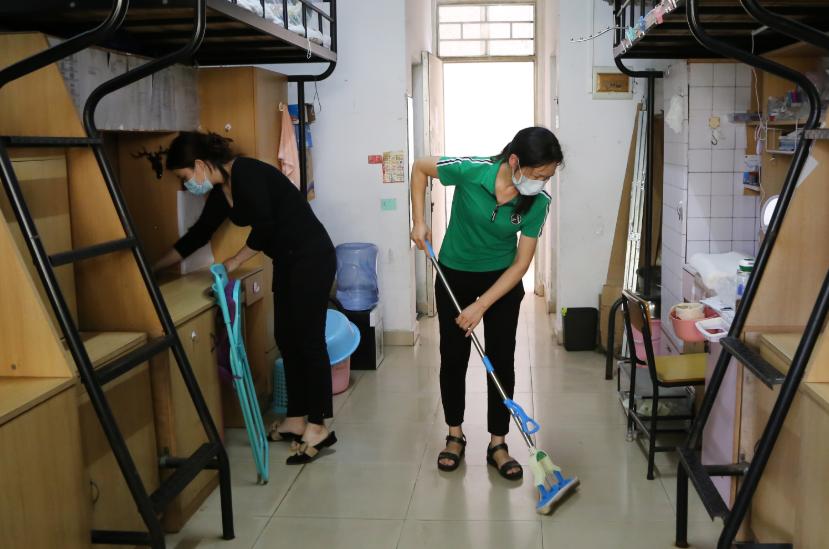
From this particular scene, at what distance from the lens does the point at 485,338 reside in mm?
3898

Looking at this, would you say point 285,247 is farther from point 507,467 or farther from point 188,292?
point 507,467

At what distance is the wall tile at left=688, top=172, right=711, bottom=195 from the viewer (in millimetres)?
4766

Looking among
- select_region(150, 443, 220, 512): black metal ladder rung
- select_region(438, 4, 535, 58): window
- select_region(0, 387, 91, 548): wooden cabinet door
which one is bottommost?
select_region(150, 443, 220, 512): black metal ladder rung

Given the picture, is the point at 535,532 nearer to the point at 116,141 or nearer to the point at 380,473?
the point at 380,473

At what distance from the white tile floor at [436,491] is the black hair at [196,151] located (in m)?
1.43

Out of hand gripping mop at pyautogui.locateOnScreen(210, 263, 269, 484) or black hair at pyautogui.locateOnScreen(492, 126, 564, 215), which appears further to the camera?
hand gripping mop at pyautogui.locateOnScreen(210, 263, 269, 484)

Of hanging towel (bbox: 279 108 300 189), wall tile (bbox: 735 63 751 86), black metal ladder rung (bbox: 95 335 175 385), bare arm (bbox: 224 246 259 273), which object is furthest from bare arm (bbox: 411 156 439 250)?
wall tile (bbox: 735 63 751 86)

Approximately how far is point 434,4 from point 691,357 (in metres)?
5.64

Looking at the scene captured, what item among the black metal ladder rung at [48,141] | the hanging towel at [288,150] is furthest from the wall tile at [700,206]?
the black metal ladder rung at [48,141]

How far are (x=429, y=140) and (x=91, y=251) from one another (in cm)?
472

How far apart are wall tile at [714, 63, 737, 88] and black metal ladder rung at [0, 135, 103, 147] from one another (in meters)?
3.30

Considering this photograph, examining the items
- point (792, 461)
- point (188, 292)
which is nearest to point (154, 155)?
point (188, 292)

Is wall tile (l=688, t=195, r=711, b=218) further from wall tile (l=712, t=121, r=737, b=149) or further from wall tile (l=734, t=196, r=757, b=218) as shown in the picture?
wall tile (l=712, t=121, r=737, b=149)

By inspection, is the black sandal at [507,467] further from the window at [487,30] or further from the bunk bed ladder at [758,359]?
the window at [487,30]
